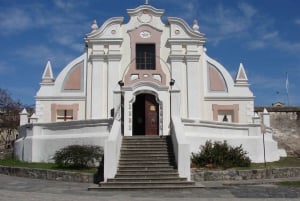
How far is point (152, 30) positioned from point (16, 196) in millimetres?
18677

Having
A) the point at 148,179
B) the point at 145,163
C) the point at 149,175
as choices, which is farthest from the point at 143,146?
the point at 148,179

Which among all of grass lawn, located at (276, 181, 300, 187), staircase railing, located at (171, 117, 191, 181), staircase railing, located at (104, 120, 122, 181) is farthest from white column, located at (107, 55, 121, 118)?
grass lawn, located at (276, 181, 300, 187)

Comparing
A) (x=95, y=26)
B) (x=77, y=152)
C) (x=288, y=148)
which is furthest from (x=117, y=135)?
(x=288, y=148)

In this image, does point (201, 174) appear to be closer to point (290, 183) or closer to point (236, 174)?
point (236, 174)

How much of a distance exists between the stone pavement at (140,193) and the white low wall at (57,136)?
4530 mm

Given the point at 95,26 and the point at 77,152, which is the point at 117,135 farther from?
the point at 95,26

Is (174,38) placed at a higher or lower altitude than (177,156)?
higher

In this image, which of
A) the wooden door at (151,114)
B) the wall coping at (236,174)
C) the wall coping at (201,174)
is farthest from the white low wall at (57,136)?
the wall coping at (236,174)

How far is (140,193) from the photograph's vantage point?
15.7 metres

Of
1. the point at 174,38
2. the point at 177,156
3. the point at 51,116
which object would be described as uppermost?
the point at 174,38

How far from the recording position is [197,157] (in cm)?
2198

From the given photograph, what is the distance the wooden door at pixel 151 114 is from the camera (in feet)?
86.6

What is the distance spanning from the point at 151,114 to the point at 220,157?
6.39 m

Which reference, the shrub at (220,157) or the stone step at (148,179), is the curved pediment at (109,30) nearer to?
the shrub at (220,157)
